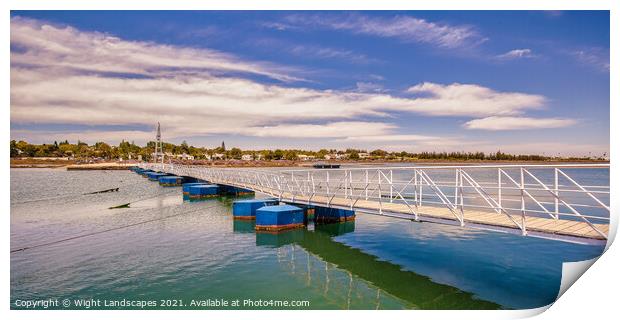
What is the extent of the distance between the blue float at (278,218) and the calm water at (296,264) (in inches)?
22.2

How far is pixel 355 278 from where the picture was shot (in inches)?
499

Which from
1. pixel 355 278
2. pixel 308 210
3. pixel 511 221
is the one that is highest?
pixel 511 221

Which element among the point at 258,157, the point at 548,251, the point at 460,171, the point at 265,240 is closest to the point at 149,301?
the point at 265,240

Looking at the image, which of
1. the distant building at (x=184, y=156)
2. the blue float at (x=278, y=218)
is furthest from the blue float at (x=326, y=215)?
the distant building at (x=184, y=156)

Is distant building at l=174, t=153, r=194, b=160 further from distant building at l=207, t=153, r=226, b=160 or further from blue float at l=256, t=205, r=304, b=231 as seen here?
blue float at l=256, t=205, r=304, b=231

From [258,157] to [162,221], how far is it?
6107 inches

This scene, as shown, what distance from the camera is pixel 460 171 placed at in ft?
37.8

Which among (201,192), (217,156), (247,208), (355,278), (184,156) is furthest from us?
(217,156)

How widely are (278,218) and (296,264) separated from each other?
5.70 meters

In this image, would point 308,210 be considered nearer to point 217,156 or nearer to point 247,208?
point 247,208

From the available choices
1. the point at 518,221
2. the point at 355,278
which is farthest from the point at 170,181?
the point at 518,221

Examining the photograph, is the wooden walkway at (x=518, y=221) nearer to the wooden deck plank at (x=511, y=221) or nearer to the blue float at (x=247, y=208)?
the wooden deck plank at (x=511, y=221)

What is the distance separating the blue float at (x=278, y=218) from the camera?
1969 cm
